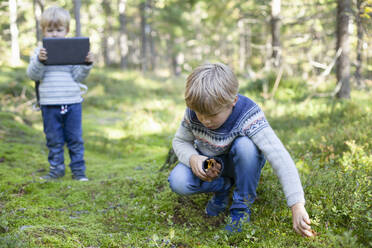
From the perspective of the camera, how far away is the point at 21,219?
2.54 metres

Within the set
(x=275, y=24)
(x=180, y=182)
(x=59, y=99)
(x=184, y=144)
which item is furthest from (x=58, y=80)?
(x=275, y=24)

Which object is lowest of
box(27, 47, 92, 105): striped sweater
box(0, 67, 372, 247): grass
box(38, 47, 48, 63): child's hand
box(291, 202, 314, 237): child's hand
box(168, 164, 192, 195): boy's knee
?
box(0, 67, 372, 247): grass

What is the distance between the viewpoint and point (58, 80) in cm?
411

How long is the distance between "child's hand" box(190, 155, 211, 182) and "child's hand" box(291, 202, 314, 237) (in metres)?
0.69

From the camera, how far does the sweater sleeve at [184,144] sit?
8.97 feet

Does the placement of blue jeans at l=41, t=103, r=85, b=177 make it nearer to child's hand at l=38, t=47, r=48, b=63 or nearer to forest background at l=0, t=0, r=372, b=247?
forest background at l=0, t=0, r=372, b=247

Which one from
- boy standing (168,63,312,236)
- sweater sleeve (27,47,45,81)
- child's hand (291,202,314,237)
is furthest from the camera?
sweater sleeve (27,47,45,81)

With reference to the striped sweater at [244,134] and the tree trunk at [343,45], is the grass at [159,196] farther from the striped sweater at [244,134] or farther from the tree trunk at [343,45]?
the tree trunk at [343,45]

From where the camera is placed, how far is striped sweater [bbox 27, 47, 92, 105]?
4012 millimetres

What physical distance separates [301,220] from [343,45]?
18.1 feet

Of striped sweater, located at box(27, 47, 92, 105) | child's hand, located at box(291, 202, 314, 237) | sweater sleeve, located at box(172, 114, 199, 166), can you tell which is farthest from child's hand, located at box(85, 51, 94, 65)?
child's hand, located at box(291, 202, 314, 237)

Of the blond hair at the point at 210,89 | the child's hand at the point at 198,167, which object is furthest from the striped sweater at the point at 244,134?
the blond hair at the point at 210,89

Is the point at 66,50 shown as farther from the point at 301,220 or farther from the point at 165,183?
the point at 301,220

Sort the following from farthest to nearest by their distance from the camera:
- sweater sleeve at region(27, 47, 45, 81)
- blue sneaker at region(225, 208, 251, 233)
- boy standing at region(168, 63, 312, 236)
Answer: sweater sleeve at region(27, 47, 45, 81) < blue sneaker at region(225, 208, 251, 233) < boy standing at region(168, 63, 312, 236)
